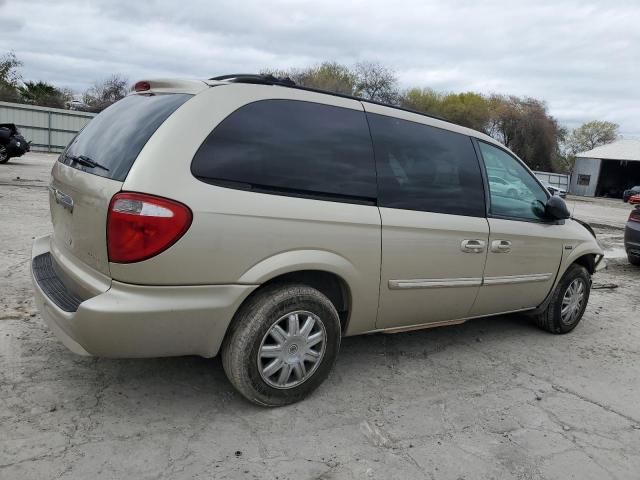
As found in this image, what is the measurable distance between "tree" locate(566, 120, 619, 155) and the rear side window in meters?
77.3

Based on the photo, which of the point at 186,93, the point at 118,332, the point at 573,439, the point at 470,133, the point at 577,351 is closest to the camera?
the point at 118,332

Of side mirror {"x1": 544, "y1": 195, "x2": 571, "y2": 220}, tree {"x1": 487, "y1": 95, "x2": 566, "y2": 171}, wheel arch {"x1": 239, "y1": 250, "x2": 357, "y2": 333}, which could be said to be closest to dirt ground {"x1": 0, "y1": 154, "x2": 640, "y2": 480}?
wheel arch {"x1": 239, "y1": 250, "x2": 357, "y2": 333}

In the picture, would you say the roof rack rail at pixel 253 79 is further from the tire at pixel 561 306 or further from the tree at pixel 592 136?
the tree at pixel 592 136

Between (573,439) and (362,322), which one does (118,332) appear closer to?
(362,322)

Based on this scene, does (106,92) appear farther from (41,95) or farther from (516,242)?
(516,242)

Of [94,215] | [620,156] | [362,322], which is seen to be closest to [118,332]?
[94,215]

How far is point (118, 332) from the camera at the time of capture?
250 centimetres

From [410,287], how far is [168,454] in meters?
1.75

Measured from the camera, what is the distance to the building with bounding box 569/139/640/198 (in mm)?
49719

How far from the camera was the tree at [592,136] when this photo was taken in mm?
71625

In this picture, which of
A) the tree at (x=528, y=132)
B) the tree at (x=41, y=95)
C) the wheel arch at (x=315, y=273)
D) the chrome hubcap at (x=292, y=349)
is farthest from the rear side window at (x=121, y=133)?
the tree at (x=528, y=132)

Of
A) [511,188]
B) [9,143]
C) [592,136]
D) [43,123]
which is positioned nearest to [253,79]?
[511,188]

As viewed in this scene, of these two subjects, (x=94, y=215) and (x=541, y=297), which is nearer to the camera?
(x=94, y=215)

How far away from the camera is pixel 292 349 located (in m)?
2.97
